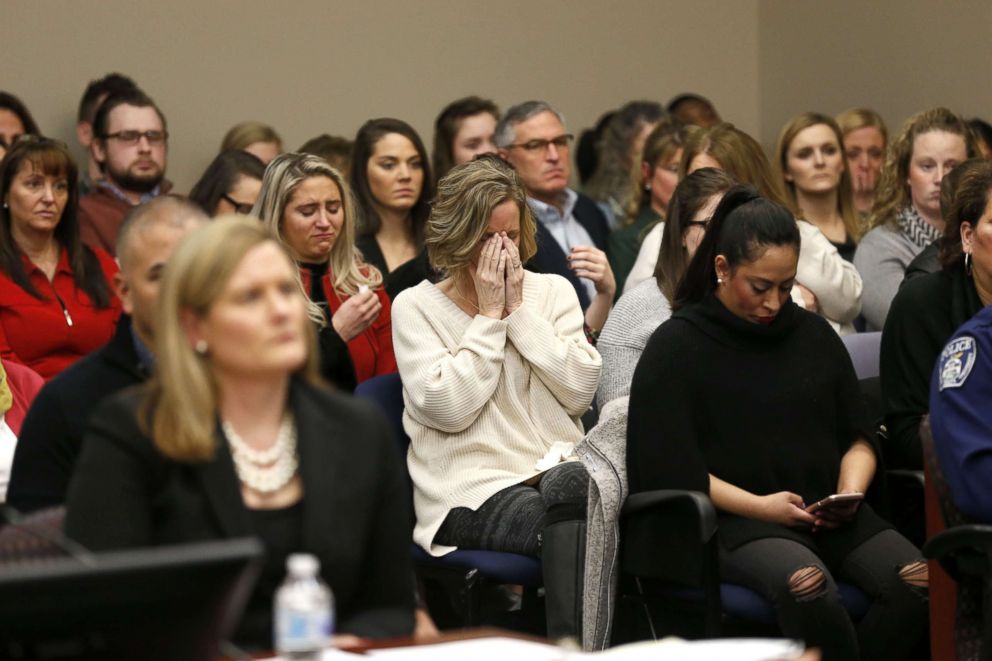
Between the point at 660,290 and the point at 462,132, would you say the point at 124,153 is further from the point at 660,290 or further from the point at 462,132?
the point at 660,290

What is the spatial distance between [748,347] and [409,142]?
2.04m

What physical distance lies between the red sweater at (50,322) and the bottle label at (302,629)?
2928 millimetres

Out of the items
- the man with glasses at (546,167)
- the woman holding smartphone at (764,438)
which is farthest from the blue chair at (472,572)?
the man with glasses at (546,167)

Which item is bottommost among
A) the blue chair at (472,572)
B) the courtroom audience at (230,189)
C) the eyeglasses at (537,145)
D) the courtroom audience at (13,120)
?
the blue chair at (472,572)

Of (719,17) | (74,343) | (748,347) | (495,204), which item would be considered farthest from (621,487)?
(719,17)

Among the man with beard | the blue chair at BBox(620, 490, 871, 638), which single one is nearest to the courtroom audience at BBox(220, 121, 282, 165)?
the man with beard

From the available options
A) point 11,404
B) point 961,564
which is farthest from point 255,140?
point 961,564

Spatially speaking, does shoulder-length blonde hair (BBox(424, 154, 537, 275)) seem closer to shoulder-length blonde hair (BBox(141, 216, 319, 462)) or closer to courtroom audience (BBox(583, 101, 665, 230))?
shoulder-length blonde hair (BBox(141, 216, 319, 462))

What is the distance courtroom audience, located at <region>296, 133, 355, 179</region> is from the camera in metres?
5.77

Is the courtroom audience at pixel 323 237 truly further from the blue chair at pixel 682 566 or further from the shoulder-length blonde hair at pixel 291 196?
the blue chair at pixel 682 566

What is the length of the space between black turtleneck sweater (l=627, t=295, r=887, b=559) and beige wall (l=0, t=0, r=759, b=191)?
3179 mm

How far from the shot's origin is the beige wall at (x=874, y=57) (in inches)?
268

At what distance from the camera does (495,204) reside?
3.96 meters

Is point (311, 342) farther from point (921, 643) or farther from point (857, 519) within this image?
point (921, 643)
